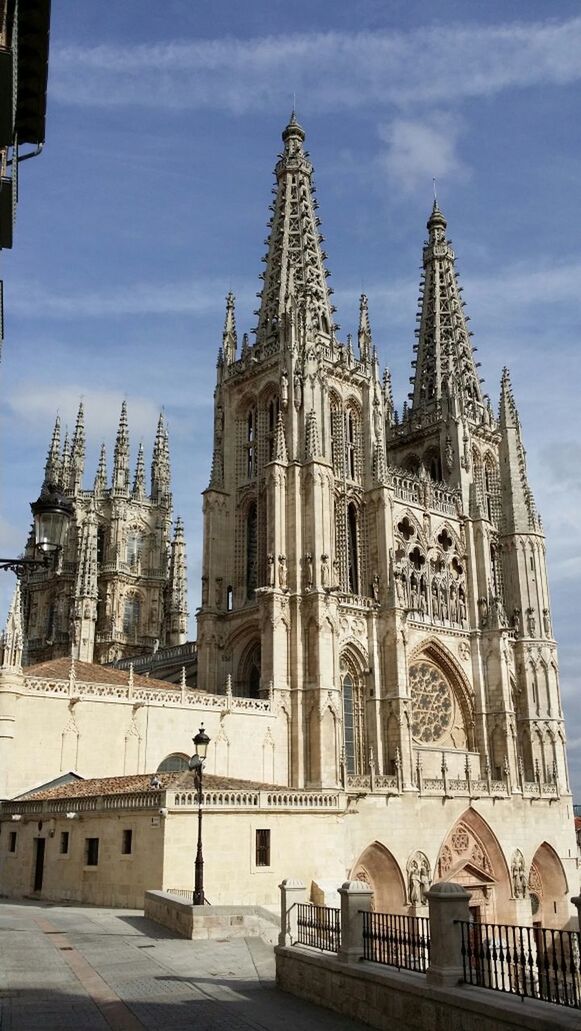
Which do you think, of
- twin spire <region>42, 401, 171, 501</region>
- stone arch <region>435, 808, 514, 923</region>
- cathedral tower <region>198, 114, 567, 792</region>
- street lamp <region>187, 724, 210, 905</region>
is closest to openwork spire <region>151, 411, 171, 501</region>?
twin spire <region>42, 401, 171, 501</region>

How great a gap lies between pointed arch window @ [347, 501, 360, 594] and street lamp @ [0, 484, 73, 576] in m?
32.4

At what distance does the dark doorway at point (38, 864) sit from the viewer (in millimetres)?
25922

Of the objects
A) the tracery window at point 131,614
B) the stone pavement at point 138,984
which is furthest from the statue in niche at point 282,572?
the tracery window at point 131,614

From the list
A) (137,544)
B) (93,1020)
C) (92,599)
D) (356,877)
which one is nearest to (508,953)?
(93,1020)

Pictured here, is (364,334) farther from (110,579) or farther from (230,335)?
(110,579)

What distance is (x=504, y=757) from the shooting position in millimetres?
44125

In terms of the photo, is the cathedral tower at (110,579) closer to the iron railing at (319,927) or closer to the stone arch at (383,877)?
the stone arch at (383,877)

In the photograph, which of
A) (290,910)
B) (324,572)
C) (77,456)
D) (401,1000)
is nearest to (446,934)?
(401,1000)

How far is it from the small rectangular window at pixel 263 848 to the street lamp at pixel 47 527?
50.3ft

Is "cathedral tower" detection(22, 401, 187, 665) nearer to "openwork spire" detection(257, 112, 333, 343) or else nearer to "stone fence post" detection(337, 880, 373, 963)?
"openwork spire" detection(257, 112, 333, 343)

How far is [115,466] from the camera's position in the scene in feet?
219

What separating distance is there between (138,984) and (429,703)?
33.0m

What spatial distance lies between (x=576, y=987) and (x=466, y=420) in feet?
148

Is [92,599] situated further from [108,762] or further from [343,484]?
[108,762]
